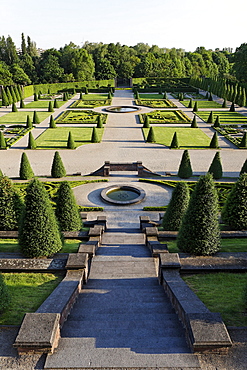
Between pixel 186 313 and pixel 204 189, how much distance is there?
5046 millimetres

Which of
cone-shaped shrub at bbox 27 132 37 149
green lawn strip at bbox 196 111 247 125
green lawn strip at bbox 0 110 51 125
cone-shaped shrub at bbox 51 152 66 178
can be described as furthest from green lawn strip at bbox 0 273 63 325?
green lawn strip at bbox 196 111 247 125

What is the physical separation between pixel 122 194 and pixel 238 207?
934cm

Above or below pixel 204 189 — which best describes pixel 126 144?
below

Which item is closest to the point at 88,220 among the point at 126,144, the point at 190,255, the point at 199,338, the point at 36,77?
the point at 190,255

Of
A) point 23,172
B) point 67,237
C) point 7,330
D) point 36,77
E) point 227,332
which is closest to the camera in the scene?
point 227,332

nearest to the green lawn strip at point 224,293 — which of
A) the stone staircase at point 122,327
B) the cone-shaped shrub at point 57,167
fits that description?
the stone staircase at point 122,327

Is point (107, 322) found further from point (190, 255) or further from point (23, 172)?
point (23, 172)

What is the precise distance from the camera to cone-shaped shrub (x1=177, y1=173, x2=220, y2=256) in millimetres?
9984

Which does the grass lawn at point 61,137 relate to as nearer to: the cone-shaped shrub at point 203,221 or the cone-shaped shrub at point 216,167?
the cone-shaped shrub at point 216,167

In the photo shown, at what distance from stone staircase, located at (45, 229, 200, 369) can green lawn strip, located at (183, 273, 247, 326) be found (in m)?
0.96

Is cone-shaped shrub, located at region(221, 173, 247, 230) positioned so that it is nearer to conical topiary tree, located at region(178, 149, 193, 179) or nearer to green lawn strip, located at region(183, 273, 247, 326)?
green lawn strip, located at region(183, 273, 247, 326)

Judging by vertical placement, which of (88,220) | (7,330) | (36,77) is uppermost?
(36,77)

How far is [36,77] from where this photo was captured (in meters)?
92.1

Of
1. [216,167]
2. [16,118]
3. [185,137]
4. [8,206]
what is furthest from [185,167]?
[16,118]
